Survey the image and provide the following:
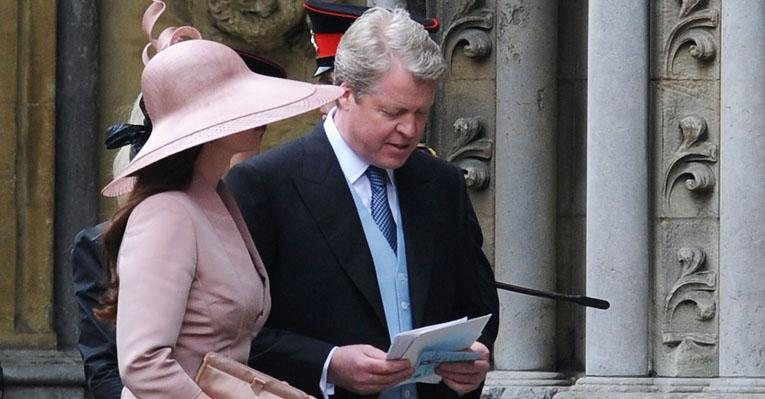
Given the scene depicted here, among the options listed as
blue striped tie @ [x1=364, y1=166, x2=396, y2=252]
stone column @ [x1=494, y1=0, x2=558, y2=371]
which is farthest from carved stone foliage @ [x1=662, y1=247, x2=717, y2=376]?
blue striped tie @ [x1=364, y1=166, x2=396, y2=252]

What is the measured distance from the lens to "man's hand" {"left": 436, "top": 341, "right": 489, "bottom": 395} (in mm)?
4434

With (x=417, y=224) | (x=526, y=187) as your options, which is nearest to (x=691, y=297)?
(x=526, y=187)

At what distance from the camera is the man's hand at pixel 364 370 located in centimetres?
424

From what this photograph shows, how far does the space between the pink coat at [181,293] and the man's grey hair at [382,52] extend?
2.02 feet

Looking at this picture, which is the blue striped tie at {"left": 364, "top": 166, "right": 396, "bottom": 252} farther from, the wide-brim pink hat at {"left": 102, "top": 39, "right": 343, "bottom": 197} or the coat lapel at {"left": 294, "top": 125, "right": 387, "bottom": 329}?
the wide-brim pink hat at {"left": 102, "top": 39, "right": 343, "bottom": 197}

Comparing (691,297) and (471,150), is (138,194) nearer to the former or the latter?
(691,297)

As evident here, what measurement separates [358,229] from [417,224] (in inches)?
5.5

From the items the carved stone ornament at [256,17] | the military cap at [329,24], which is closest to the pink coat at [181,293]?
the military cap at [329,24]

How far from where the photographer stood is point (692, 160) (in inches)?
292

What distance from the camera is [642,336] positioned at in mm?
7387

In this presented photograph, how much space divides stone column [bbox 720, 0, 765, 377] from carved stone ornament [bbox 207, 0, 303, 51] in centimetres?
194

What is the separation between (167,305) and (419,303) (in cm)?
93

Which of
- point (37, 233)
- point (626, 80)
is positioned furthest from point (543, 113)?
point (37, 233)

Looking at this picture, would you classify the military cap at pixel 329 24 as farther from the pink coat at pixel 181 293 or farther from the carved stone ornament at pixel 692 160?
the carved stone ornament at pixel 692 160
